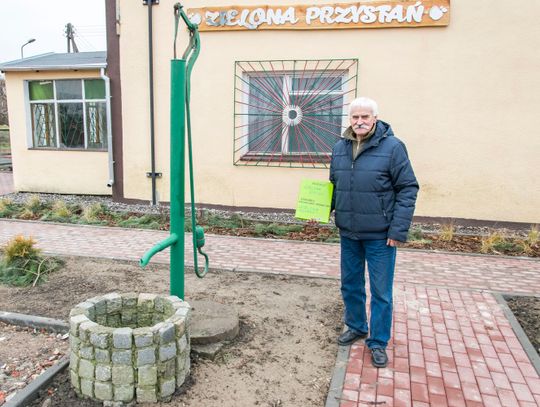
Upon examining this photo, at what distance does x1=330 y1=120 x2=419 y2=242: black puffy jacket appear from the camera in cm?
301

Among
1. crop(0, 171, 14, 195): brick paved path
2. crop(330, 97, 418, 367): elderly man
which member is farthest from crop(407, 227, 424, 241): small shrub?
crop(0, 171, 14, 195): brick paved path

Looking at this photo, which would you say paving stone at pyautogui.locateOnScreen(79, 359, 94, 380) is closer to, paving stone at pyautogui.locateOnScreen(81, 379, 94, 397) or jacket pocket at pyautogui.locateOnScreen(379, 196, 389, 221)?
paving stone at pyautogui.locateOnScreen(81, 379, 94, 397)

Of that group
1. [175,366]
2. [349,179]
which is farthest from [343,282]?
[175,366]

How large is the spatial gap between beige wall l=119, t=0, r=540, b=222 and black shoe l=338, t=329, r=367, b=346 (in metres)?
4.91

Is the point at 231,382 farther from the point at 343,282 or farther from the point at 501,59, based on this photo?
the point at 501,59

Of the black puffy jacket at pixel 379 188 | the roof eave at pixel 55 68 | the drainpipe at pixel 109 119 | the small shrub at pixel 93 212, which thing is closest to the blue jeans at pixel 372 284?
the black puffy jacket at pixel 379 188

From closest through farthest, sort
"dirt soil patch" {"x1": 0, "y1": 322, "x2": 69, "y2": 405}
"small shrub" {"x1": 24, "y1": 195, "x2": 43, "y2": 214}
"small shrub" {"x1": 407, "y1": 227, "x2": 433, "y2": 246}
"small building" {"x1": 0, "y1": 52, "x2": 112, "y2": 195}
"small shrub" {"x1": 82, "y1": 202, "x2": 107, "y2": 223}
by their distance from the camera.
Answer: "dirt soil patch" {"x1": 0, "y1": 322, "x2": 69, "y2": 405} → "small shrub" {"x1": 407, "y1": 227, "x2": 433, "y2": 246} → "small shrub" {"x1": 82, "y1": 202, "x2": 107, "y2": 223} → "small shrub" {"x1": 24, "y1": 195, "x2": 43, "y2": 214} → "small building" {"x1": 0, "y1": 52, "x2": 112, "y2": 195}

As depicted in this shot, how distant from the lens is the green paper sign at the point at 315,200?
11.2 ft

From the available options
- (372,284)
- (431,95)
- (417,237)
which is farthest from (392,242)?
(431,95)

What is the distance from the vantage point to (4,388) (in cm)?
286

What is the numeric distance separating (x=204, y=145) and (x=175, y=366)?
6229 millimetres

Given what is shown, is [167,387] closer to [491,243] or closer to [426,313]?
[426,313]

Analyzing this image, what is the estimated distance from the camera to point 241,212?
861 centimetres

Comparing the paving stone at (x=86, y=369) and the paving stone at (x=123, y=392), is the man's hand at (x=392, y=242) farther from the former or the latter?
the paving stone at (x=86, y=369)
